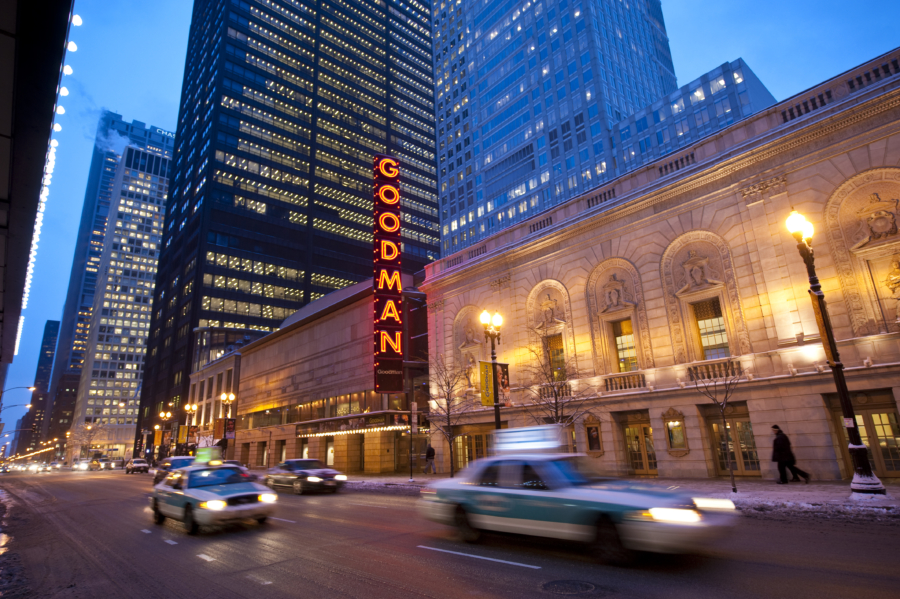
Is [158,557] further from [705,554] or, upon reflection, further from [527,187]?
[527,187]

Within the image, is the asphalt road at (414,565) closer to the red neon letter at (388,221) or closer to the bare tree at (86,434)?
the red neon letter at (388,221)

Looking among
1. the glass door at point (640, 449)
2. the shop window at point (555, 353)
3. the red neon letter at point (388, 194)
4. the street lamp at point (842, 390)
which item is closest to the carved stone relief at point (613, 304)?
the shop window at point (555, 353)

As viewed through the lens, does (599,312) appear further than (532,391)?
No

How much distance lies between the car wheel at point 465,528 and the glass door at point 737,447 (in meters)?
14.3

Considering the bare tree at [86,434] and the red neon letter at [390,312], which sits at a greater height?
the red neon letter at [390,312]

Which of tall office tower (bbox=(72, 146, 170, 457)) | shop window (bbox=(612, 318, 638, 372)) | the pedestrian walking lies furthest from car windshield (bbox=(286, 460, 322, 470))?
tall office tower (bbox=(72, 146, 170, 457))

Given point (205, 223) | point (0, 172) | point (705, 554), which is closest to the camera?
point (705, 554)

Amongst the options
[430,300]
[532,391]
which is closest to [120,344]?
[430,300]

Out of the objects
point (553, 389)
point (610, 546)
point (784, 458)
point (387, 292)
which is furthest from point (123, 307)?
point (610, 546)

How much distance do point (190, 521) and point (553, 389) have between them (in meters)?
16.3

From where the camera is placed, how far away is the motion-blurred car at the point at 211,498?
37.1 ft

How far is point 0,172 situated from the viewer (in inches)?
319

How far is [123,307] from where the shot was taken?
156000 millimetres

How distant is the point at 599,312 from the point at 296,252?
8316 cm
